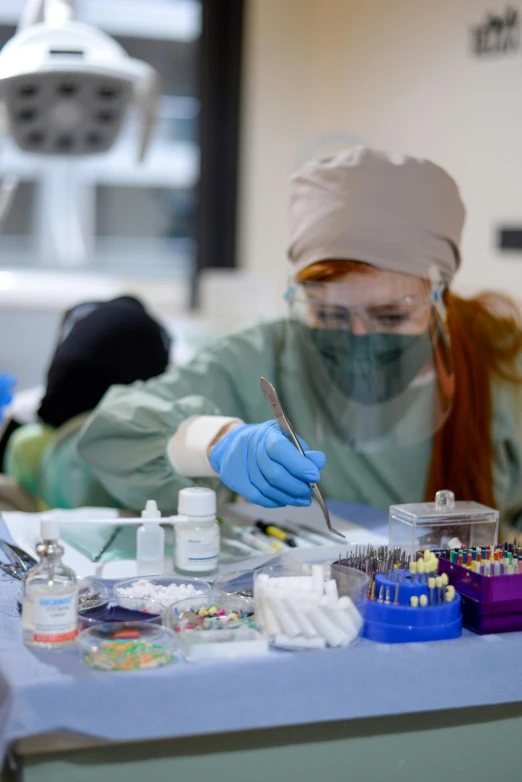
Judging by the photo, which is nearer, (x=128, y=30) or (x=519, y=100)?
(x=519, y=100)

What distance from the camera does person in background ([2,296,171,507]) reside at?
1.53 m

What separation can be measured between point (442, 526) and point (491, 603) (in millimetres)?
156

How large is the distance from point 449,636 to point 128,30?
3.19m

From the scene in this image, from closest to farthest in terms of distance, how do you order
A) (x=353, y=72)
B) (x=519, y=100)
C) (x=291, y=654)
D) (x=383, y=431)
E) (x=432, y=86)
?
1. (x=291, y=654)
2. (x=383, y=431)
3. (x=519, y=100)
4. (x=432, y=86)
5. (x=353, y=72)

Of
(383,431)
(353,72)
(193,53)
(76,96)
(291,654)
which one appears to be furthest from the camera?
(193,53)

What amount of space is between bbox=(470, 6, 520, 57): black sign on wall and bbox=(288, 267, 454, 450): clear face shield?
109 centimetres

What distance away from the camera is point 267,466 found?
1.04 meters

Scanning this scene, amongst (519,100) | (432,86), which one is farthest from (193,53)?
(519,100)

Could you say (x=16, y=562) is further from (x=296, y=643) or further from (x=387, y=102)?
(x=387, y=102)

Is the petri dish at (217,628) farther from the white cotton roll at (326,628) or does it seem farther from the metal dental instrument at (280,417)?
the metal dental instrument at (280,417)

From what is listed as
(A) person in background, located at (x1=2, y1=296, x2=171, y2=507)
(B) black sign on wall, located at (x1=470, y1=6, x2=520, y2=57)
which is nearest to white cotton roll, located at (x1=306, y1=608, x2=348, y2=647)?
(A) person in background, located at (x1=2, y1=296, x2=171, y2=507)

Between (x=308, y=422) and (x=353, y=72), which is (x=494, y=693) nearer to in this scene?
(x=308, y=422)

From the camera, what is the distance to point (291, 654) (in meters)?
0.79

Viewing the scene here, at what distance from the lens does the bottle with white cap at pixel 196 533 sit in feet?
3.40
